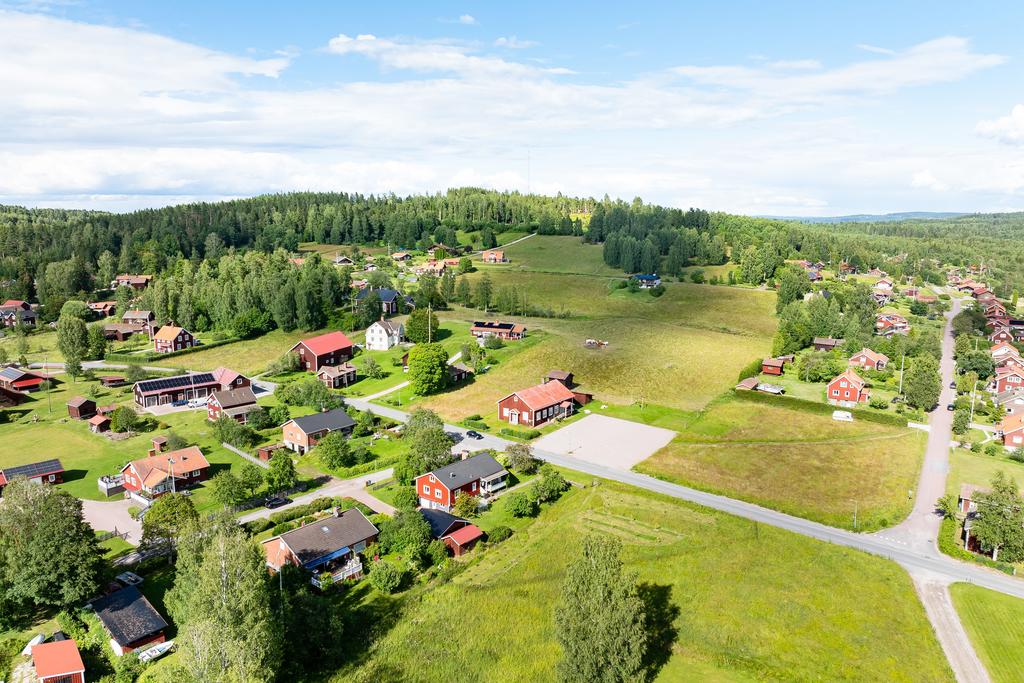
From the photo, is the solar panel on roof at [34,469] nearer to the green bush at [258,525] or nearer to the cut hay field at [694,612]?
the green bush at [258,525]

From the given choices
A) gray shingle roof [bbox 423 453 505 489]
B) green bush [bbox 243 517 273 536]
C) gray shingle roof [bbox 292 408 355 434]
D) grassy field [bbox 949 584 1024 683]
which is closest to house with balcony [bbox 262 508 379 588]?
green bush [bbox 243 517 273 536]

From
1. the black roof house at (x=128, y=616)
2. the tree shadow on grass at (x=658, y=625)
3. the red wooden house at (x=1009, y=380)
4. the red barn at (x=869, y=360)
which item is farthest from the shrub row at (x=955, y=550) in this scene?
the black roof house at (x=128, y=616)

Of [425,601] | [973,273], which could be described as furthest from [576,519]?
[973,273]

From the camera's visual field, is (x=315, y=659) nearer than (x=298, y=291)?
Yes

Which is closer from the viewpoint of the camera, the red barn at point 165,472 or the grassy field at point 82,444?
the red barn at point 165,472

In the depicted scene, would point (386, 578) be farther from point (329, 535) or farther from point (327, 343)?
point (327, 343)

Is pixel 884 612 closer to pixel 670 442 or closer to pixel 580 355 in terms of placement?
pixel 670 442

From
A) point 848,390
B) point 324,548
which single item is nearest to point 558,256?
point 848,390
